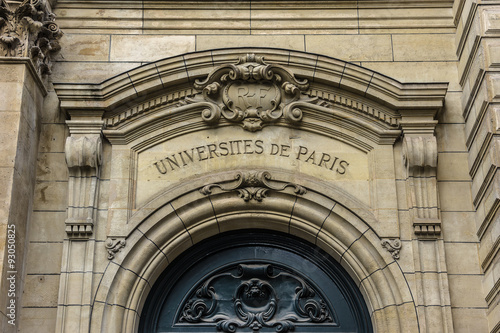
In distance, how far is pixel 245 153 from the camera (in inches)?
446

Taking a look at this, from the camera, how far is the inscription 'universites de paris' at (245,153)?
11234mm

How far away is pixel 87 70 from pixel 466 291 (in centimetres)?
606

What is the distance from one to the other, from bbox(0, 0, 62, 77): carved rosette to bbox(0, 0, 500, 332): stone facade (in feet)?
0.08

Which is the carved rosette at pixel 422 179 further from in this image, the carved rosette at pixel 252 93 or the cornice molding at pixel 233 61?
the carved rosette at pixel 252 93

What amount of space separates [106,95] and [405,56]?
14.2 feet

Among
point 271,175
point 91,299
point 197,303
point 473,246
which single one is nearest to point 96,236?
point 91,299

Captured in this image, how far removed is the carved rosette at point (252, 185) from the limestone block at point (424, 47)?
266cm

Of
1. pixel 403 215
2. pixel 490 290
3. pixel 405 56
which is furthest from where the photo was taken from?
pixel 405 56

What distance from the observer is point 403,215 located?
10883 mm

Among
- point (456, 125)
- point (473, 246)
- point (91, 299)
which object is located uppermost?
point (456, 125)

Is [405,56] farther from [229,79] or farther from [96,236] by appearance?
[96,236]

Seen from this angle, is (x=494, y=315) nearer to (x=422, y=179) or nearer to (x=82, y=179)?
(x=422, y=179)

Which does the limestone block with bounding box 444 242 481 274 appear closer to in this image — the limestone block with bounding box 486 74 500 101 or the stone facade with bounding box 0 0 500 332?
the stone facade with bounding box 0 0 500 332

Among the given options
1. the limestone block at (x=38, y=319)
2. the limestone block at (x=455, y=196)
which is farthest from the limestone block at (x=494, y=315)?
the limestone block at (x=38, y=319)
